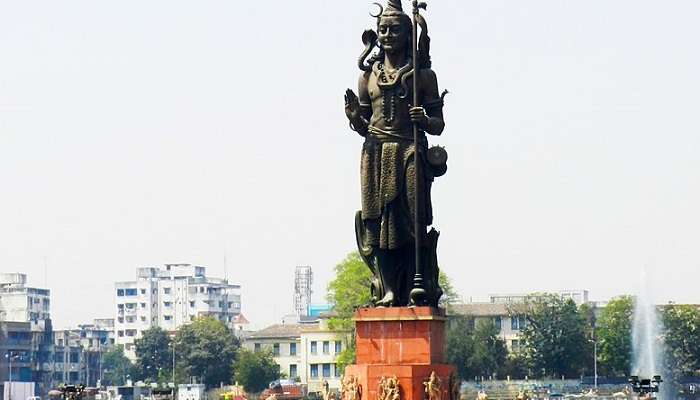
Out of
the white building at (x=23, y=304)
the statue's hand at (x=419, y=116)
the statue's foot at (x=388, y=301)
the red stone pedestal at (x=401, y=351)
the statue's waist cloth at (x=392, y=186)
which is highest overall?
the white building at (x=23, y=304)

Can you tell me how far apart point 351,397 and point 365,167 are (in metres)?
3.70

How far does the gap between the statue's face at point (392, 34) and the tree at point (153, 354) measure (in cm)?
14368

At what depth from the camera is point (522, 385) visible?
403 feet

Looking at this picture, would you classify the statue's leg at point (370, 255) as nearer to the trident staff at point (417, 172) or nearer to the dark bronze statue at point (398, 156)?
the dark bronze statue at point (398, 156)

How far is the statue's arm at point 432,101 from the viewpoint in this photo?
27953 millimetres

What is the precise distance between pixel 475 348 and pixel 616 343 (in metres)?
12.7

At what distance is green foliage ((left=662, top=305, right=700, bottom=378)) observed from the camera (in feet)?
443

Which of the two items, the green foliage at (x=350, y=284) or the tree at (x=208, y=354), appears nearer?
the green foliage at (x=350, y=284)

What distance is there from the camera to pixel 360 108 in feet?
93.1

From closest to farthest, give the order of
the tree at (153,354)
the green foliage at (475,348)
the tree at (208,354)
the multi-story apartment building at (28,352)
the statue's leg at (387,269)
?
the statue's leg at (387,269) < the green foliage at (475,348) < the tree at (208,354) < the multi-story apartment building at (28,352) < the tree at (153,354)

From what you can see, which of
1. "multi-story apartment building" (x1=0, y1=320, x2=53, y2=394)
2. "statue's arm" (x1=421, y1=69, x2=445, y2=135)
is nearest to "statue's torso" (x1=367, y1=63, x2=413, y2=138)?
"statue's arm" (x1=421, y1=69, x2=445, y2=135)

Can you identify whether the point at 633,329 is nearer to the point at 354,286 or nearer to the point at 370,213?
the point at 354,286

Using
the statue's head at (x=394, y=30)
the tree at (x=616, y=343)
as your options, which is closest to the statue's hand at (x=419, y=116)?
the statue's head at (x=394, y=30)

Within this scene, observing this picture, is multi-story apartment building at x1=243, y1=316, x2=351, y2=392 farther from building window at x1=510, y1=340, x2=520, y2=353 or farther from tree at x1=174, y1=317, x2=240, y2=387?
building window at x1=510, y1=340, x2=520, y2=353
